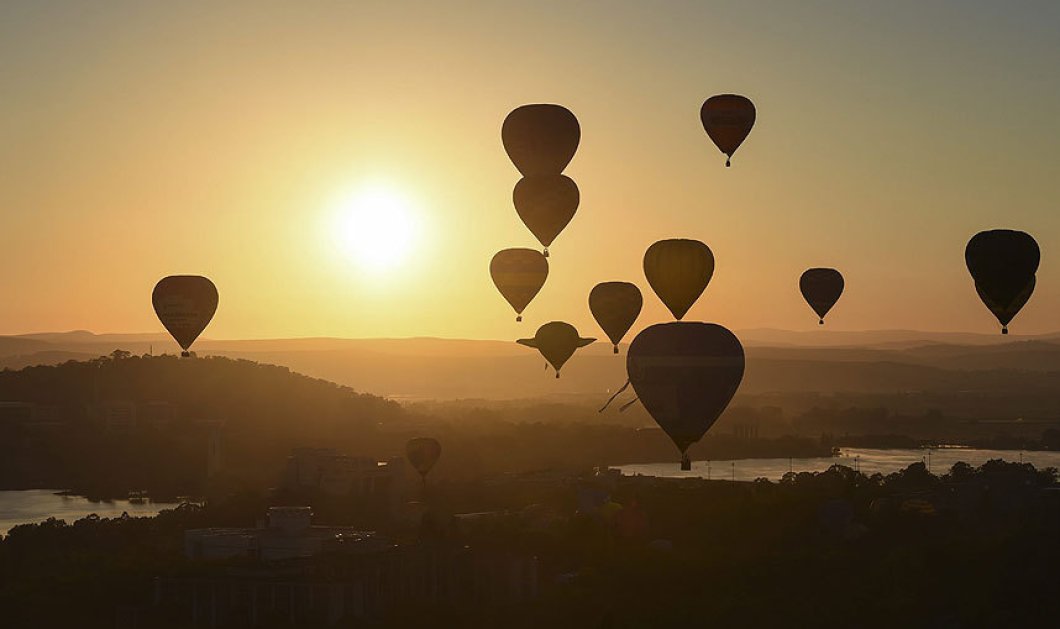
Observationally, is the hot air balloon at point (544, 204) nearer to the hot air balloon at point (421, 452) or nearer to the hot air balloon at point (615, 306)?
the hot air balloon at point (615, 306)

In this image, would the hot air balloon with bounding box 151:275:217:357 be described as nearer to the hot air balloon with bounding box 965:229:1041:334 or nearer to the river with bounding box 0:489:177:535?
the hot air balloon with bounding box 965:229:1041:334

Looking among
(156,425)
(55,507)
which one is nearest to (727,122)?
(55,507)

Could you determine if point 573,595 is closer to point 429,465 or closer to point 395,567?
point 395,567

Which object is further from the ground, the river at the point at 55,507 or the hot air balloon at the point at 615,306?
the hot air balloon at the point at 615,306

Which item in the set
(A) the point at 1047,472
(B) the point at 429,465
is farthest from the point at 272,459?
(A) the point at 1047,472

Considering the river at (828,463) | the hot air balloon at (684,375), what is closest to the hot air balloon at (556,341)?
the hot air balloon at (684,375)

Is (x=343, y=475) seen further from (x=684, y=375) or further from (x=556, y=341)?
(x=684, y=375)

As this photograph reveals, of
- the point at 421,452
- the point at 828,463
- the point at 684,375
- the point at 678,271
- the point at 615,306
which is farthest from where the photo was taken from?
the point at 828,463
